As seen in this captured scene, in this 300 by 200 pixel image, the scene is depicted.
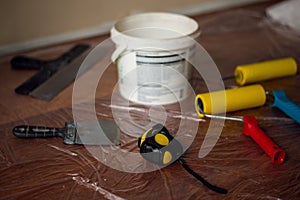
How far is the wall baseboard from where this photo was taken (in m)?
1.07

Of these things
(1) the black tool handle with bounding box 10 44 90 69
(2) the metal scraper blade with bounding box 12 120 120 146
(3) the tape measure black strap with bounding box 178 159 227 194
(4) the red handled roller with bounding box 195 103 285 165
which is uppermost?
(1) the black tool handle with bounding box 10 44 90 69

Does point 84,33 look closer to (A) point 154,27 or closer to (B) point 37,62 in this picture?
(B) point 37,62

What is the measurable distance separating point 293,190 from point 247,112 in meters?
0.23

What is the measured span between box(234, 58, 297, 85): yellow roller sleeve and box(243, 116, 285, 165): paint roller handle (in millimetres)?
180

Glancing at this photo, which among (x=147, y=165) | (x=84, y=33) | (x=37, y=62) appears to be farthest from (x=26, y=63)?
(x=147, y=165)

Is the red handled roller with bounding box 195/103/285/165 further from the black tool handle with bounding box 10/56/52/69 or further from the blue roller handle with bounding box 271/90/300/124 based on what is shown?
the black tool handle with bounding box 10/56/52/69

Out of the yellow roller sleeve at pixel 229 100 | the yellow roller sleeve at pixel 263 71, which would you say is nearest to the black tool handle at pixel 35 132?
the yellow roller sleeve at pixel 229 100

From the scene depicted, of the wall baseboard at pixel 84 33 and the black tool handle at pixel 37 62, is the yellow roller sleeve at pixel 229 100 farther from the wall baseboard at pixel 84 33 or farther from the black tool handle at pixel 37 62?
the wall baseboard at pixel 84 33

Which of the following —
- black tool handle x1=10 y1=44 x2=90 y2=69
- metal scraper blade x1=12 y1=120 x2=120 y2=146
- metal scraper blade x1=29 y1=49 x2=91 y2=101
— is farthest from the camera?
black tool handle x1=10 y1=44 x2=90 y2=69

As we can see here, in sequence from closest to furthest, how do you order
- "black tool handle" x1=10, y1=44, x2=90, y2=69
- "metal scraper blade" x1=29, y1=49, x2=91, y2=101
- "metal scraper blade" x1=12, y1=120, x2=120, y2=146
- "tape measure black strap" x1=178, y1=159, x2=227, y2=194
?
"tape measure black strap" x1=178, y1=159, x2=227, y2=194 → "metal scraper blade" x1=12, y1=120, x2=120, y2=146 → "metal scraper blade" x1=29, y1=49, x2=91, y2=101 → "black tool handle" x1=10, y1=44, x2=90, y2=69

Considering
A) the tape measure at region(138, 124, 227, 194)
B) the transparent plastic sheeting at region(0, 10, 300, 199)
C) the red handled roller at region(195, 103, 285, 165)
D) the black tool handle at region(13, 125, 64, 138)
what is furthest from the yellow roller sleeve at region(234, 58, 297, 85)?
the black tool handle at region(13, 125, 64, 138)

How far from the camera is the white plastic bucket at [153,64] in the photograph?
2.36ft

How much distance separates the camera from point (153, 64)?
730 mm

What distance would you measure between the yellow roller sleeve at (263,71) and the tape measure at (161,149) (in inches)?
12.0
